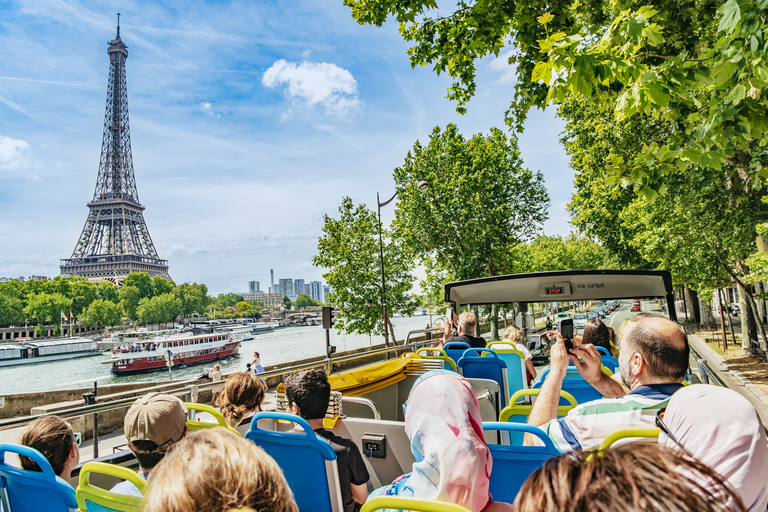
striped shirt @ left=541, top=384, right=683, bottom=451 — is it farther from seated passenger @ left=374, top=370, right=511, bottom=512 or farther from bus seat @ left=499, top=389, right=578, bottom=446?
bus seat @ left=499, top=389, right=578, bottom=446

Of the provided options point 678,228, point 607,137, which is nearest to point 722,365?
point 678,228

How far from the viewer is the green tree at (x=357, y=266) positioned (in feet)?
109

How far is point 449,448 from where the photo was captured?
2170mm

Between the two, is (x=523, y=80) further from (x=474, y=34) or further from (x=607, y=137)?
(x=607, y=137)

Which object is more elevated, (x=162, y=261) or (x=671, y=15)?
(x=162, y=261)

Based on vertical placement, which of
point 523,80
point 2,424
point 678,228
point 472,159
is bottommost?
point 2,424

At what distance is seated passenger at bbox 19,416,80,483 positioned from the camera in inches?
113

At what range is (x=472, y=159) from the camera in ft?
106

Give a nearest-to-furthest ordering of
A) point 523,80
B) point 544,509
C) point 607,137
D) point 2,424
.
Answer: point 544,509 < point 2,424 < point 523,80 < point 607,137

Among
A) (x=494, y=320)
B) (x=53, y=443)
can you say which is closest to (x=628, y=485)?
(x=53, y=443)

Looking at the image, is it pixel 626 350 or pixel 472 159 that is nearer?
pixel 626 350

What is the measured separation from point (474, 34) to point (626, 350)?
5.26m

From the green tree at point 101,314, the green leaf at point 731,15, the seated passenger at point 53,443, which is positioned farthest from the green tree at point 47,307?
the green leaf at point 731,15

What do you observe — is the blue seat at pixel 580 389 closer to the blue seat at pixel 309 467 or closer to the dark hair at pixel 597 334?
the dark hair at pixel 597 334
